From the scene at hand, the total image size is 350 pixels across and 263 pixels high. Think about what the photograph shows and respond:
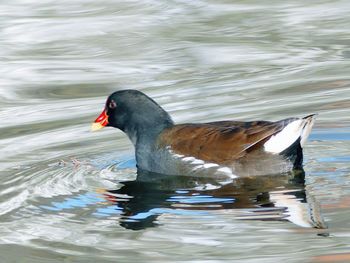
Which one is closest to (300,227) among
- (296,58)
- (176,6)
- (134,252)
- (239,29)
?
(134,252)

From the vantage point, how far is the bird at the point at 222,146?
8.80 metres

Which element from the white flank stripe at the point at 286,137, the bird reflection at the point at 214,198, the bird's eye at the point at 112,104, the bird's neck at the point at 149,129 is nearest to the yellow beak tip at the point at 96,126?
the bird's eye at the point at 112,104

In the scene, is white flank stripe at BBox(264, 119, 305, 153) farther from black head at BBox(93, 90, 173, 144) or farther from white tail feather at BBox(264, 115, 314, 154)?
black head at BBox(93, 90, 173, 144)

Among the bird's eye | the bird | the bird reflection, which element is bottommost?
the bird reflection

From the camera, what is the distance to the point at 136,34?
1437cm

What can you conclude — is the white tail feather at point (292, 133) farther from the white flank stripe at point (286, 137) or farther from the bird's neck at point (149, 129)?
the bird's neck at point (149, 129)

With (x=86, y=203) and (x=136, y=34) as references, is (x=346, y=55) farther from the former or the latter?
(x=86, y=203)

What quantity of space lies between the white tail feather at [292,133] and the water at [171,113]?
260mm

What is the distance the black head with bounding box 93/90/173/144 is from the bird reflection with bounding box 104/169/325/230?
41 cm

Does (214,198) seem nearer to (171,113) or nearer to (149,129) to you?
(149,129)

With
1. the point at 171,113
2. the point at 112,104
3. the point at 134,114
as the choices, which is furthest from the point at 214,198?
the point at 171,113

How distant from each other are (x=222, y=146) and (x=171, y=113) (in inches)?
84.7

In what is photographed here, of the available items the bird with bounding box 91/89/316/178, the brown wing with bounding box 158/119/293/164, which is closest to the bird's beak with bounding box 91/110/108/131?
the bird with bounding box 91/89/316/178

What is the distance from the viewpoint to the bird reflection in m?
7.82
